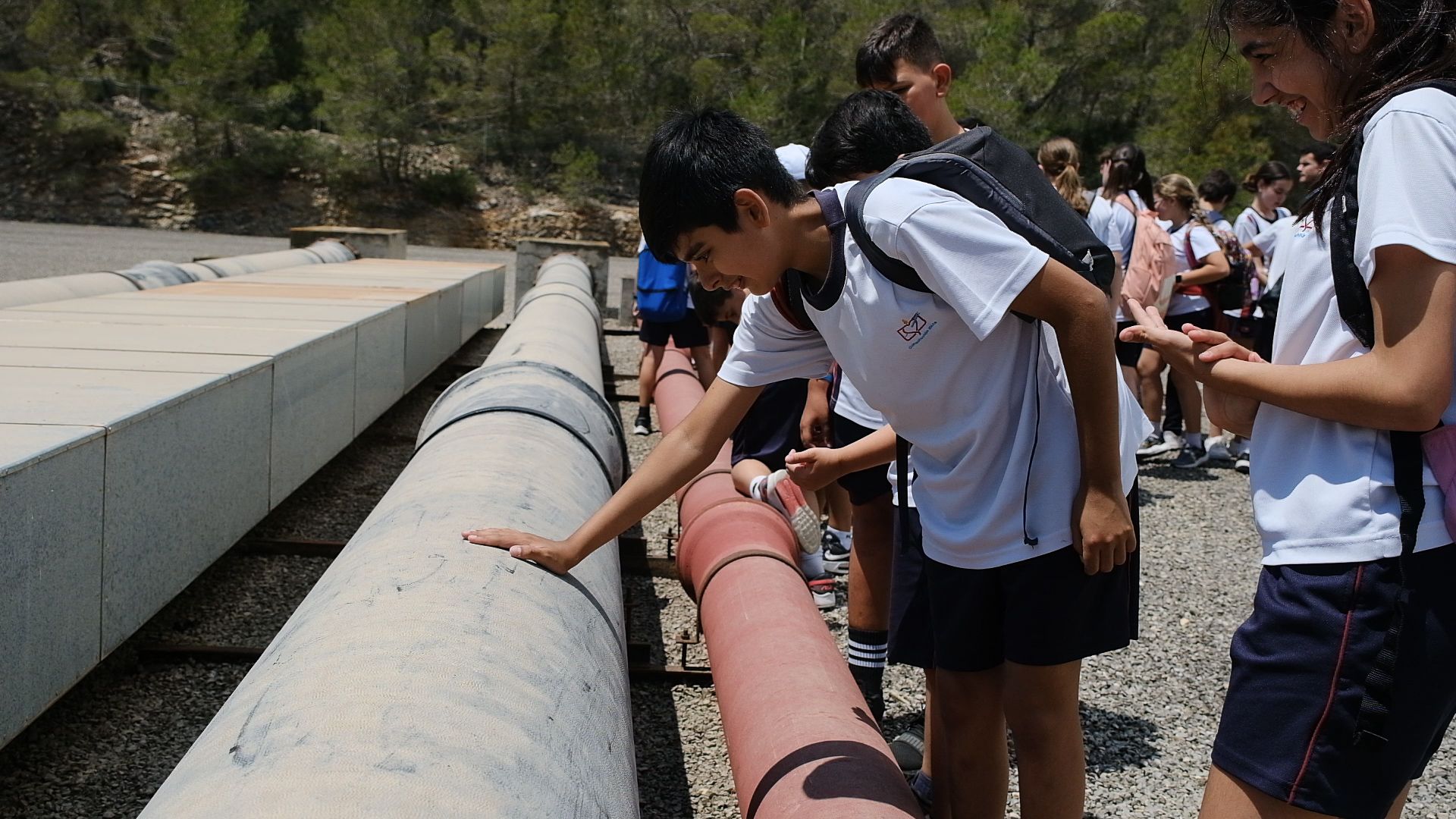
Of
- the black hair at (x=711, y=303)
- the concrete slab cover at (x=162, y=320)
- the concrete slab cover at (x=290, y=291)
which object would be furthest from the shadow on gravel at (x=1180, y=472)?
the concrete slab cover at (x=162, y=320)

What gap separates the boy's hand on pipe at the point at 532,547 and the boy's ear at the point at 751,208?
0.76 metres

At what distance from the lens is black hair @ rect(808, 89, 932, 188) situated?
3061 millimetres

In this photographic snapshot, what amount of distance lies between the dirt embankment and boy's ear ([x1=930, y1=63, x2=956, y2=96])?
3019cm

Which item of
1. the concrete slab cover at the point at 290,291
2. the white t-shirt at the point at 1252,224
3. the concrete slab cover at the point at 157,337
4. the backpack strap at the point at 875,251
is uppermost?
the white t-shirt at the point at 1252,224

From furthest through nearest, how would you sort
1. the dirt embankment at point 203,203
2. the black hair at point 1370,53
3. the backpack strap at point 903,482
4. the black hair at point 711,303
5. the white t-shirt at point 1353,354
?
the dirt embankment at point 203,203 → the black hair at point 711,303 → the backpack strap at point 903,482 → the black hair at point 1370,53 → the white t-shirt at point 1353,354

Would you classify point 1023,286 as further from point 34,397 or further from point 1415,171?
point 34,397

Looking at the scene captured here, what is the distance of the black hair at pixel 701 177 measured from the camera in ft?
6.67

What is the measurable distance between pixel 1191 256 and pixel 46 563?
6.43m

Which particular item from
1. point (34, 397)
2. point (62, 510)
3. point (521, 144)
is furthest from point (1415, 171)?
point (521, 144)

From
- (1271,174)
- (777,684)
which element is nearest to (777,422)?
(777,684)

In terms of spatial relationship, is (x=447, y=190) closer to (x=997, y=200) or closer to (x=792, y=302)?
(x=792, y=302)

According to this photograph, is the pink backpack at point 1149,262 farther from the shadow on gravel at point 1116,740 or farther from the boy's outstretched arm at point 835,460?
the boy's outstretched arm at point 835,460

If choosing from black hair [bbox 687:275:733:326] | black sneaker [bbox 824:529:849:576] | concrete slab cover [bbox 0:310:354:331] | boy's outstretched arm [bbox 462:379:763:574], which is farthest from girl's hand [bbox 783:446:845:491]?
concrete slab cover [bbox 0:310:354:331]

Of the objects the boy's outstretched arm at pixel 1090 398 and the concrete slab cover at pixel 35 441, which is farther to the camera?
the concrete slab cover at pixel 35 441
